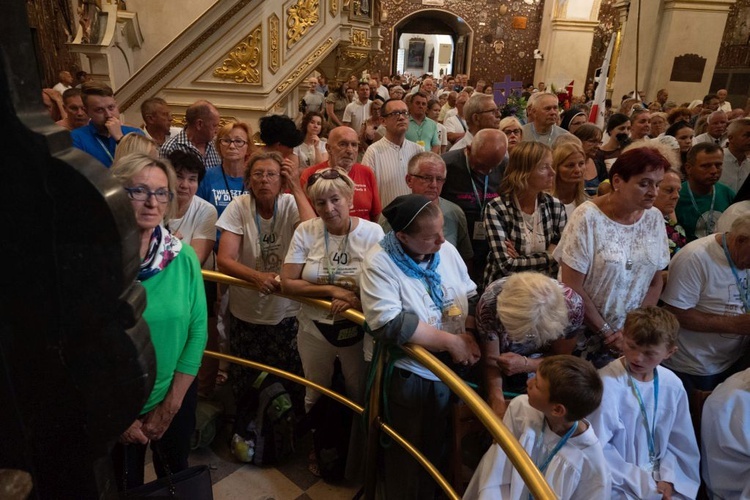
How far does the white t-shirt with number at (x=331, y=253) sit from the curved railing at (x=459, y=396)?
16cm

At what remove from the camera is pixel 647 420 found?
204 centimetres

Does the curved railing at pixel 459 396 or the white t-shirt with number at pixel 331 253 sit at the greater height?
the white t-shirt with number at pixel 331 253

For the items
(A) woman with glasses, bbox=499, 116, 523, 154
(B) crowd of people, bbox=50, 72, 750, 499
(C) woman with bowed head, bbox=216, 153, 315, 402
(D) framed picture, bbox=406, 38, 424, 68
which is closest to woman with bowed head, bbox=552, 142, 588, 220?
(B) crowd of people, bbox=50, 72, 750, 499

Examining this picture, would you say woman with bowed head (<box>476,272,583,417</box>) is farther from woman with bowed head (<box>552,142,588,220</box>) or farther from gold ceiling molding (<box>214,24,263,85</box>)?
gold ceiling molding (<box>214,24,263,85</box>)

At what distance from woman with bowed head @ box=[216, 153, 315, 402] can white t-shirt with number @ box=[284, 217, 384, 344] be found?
1.11 feet

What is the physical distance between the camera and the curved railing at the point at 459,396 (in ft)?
4.09

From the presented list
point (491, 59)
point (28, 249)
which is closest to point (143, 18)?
point (28, 249)

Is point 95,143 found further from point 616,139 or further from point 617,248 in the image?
point 616,139

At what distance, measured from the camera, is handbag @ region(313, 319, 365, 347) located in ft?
7.82

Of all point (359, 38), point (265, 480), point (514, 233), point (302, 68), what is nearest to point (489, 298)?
point (514, 233)

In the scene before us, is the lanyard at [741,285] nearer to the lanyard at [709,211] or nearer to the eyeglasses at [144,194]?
the lanyard at [709,211]

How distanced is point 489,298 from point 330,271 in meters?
0.77

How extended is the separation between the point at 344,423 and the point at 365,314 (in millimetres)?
948

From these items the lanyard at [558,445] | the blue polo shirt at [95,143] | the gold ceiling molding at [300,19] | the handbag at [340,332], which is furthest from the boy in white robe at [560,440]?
the gold ceiling molding at [300,19]
